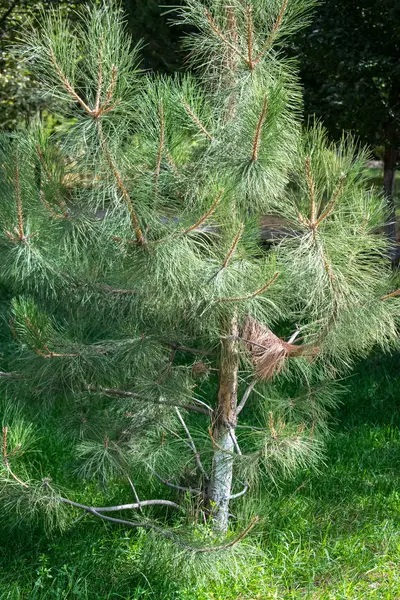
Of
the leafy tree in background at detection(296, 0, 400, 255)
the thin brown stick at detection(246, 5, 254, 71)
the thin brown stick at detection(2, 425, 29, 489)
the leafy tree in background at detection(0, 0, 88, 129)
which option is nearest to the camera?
the thin brown stick at detection(246, 5, 254, 71)

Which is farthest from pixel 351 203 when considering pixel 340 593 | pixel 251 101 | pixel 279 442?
pixel 340 593

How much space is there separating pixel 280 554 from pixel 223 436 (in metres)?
0.66

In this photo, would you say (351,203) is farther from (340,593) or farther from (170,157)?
(340,593)

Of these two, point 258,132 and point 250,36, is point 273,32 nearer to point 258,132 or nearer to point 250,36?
point 250,36

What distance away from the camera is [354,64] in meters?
6.23

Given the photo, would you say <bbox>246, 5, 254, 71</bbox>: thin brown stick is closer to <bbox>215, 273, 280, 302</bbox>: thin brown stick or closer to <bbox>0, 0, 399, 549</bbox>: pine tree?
<bbox>0, 0, 399, 549</bbox>: pine tree

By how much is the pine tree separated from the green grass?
27cm

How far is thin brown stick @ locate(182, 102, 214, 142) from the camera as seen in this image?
2.90m

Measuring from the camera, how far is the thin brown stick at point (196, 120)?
2905 mm

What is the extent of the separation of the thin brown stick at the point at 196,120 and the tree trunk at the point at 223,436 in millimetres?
977

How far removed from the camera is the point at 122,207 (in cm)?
286

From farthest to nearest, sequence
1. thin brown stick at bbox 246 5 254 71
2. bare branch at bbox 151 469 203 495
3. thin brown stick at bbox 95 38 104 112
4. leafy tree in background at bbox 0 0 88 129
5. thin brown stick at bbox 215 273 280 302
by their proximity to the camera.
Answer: leafy tree in background at bbox 0 0 88 129, bare branch at bbox 151 469 203 495, thin brown stick at bbox 215 273 280 302, thin brown stick at bbox 246 5 254 71, thin brown stick at bbox 95 38 104 112

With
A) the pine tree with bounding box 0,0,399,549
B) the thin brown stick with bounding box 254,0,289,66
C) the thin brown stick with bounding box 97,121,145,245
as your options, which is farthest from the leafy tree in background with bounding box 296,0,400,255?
the thin brown stick with bounding box 97,121,145,245

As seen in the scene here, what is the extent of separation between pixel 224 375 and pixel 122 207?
1061 millimetres
